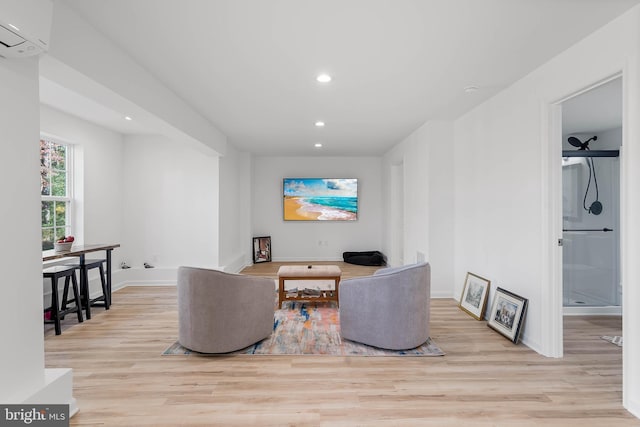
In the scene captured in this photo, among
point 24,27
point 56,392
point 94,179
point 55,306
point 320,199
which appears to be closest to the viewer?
point 24,27

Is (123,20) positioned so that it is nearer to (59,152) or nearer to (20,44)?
(20,44)

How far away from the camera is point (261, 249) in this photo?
7.47 m

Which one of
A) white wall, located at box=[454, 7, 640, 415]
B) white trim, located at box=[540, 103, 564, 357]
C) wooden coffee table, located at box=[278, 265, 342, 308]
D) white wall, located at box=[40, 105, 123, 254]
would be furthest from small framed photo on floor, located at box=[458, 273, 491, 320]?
white wall, located at box=[40, 105, 123, 254]

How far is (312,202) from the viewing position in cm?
762

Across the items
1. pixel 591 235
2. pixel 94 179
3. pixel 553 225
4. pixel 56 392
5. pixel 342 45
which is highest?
pixel 342 45

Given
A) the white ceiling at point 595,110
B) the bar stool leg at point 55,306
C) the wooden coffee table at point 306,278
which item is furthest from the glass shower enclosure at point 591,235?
the bar stool leg at point 55,306

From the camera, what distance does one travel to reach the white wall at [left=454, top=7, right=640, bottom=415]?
2051 millimetres

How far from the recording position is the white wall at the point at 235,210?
5.84m

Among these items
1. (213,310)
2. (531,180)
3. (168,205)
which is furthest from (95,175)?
(531,180)

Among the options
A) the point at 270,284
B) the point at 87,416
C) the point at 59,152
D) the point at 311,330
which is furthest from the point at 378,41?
the point at 59,152

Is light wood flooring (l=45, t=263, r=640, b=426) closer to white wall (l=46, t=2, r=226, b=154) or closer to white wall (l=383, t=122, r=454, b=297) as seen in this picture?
white wall (l=383, t=122, r=454, b=297)

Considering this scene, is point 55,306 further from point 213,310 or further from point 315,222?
point 315,222

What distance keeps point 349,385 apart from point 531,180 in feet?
7.67

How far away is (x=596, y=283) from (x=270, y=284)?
3.86 meters
